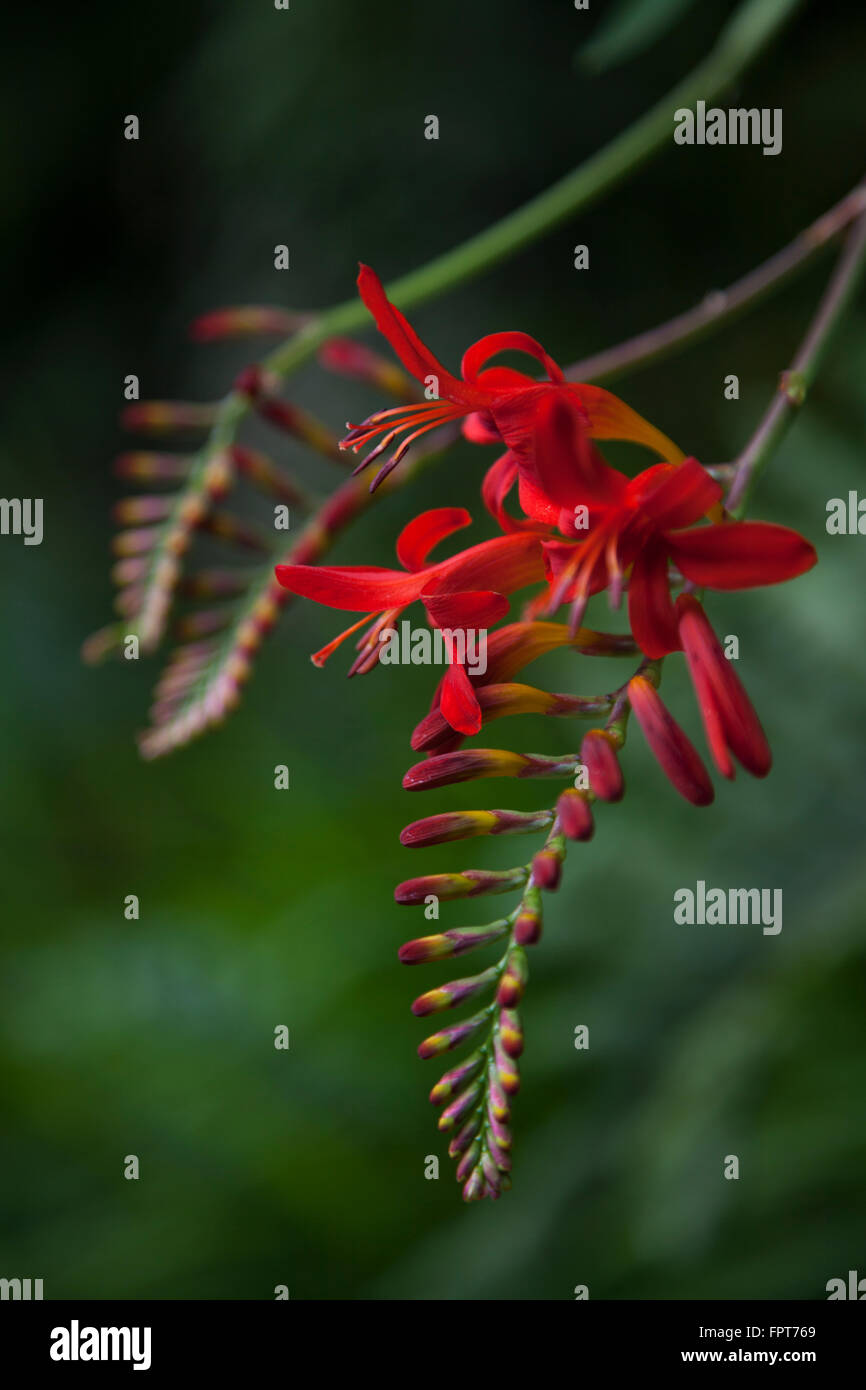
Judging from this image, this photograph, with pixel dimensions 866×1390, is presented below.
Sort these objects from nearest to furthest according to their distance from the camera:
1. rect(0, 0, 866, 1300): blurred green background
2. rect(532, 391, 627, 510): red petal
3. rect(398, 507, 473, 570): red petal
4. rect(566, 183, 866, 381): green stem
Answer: rect(532, 391, 627, 510): red petal < rect(398, 507, 473, 570): red petal < rect(566, 183, 866, 381): green stem < rect(0, 0, 866, 1300): blurred green background

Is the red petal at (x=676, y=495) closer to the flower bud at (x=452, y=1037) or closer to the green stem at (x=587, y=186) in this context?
the flower bud at (x=452, y=1037)

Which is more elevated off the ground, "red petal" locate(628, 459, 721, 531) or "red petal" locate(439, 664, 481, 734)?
"red petal" locate(628, 459, 721, 531)

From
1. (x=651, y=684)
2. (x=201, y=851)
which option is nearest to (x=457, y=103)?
(x=201, y=851)

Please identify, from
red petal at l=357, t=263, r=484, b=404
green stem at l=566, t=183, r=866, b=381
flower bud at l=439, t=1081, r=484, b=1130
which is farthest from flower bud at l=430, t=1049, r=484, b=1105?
green stem at l=566, t=183, r=866, b=381

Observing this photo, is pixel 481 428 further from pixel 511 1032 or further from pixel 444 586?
pixel 511 1032

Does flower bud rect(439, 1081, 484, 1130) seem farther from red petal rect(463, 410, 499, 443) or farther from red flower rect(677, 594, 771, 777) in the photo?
red petal rect(463, 410, 499, 443)

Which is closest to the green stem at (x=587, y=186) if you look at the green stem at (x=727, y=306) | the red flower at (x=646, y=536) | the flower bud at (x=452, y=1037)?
the green stem at (x=727, y=306)

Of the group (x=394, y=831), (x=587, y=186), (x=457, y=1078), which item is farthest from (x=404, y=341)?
(x=394, y=831)
